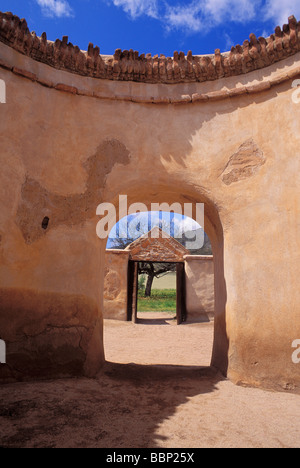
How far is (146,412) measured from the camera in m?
3.36

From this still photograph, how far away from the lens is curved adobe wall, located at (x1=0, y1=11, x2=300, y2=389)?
4.27 m

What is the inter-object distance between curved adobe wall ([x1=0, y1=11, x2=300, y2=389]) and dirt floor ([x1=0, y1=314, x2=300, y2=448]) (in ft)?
1.31

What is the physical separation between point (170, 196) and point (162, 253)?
8.77m

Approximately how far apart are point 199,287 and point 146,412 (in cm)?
1019

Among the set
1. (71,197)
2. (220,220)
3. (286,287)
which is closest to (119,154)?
(71,197)

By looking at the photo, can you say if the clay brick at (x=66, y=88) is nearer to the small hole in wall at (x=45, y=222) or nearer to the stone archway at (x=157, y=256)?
the small hole in wall at (x=45, y=222)

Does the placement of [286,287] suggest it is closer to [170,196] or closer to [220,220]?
[220,220]

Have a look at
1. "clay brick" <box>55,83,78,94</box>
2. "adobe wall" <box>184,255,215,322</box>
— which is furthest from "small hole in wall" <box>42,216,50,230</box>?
"adobe wall" <box>184,255,215,322</box>
